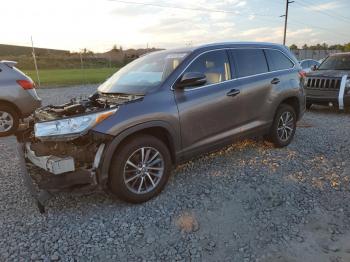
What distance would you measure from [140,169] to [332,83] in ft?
24.2

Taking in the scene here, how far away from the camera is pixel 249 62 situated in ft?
16.7

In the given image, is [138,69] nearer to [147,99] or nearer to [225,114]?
[147,99]

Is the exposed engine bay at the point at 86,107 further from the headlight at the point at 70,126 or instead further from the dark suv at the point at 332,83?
the dark suv at the point at 332,83

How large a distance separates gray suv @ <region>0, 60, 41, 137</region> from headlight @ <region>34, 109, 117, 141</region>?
164 inches

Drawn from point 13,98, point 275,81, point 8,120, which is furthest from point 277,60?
point 8,120

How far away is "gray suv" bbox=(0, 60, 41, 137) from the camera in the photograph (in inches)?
275

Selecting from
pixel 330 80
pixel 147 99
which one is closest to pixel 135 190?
pixel 147 99

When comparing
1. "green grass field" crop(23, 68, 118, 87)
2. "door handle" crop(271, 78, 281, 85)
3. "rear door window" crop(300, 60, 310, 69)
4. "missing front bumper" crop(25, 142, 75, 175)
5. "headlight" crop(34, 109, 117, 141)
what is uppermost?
"rear door window" crop(300, 60, 310, 69)

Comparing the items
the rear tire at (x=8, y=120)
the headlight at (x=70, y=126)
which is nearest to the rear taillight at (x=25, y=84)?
the rear tire at (x=8, y=120)

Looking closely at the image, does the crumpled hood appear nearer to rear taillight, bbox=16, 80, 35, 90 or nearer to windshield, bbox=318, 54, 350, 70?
windshield, bbox=318, 54, 350, 70

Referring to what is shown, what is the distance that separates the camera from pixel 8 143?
262 inches

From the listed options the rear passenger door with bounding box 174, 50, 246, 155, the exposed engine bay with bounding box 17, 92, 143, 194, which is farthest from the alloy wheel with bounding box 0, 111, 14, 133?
the rear passenger door with bounding box 174, 50, 246, 155

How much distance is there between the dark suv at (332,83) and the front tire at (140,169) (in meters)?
6.85

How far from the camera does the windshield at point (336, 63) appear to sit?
976 cm
